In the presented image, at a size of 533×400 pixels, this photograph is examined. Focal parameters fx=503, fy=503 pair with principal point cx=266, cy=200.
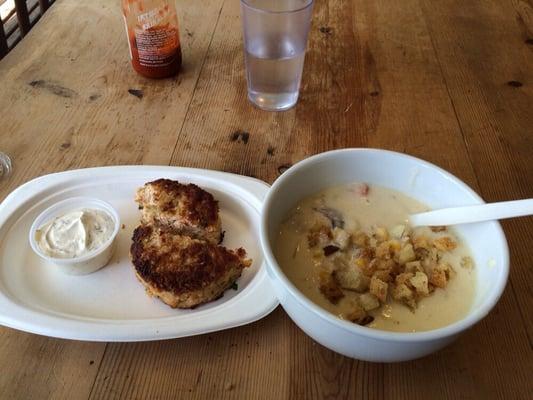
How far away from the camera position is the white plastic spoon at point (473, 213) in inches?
25.3

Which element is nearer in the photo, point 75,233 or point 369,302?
point 369,302

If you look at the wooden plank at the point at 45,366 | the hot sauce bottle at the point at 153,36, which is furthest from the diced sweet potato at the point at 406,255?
the hot sauce bottle at the point at 153,36

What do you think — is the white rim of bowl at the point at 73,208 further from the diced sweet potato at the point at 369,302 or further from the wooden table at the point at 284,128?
the diced sweet potato at the point at 369,302

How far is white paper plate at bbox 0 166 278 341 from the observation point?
699 mm

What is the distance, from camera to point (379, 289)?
67cm

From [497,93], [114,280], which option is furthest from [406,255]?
[497,93]

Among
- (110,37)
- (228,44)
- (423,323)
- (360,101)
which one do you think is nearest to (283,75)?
(360,101)

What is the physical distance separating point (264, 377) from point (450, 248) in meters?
0.33

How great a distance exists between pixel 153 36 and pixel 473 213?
2.68 feet

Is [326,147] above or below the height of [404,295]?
below

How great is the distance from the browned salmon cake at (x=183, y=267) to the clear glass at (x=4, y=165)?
0.36 meters

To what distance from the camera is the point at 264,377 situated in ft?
2.25

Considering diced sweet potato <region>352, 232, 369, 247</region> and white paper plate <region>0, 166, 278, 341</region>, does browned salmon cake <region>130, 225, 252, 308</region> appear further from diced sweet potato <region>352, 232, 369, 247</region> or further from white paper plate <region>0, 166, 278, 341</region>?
diced sweet potato <region>352, 232, 369, 247</region>

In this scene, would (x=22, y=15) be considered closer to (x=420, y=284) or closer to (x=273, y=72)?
(x=273, y=72)
